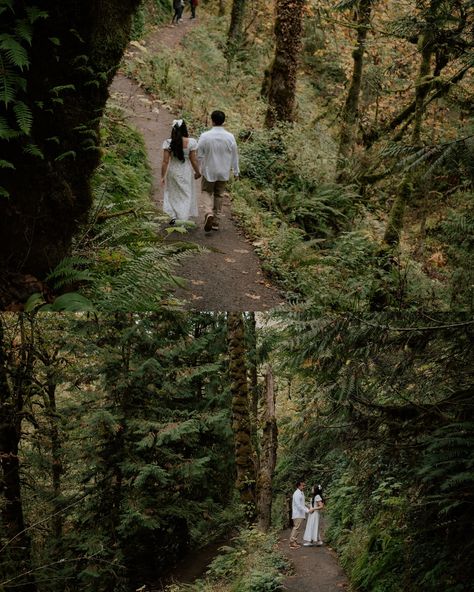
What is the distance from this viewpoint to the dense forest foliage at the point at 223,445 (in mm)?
4305

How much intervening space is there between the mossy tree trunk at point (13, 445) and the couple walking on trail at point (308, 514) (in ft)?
22.2

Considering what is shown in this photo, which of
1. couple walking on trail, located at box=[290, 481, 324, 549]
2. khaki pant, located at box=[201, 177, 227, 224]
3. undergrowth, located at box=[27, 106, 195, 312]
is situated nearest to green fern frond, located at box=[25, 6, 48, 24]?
undergrowth, located at box=[27, 106, 195, 312]

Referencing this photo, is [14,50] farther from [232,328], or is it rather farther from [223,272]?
[232,328]

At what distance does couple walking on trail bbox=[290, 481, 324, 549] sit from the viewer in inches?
514

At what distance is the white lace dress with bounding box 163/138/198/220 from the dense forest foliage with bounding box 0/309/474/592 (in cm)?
224

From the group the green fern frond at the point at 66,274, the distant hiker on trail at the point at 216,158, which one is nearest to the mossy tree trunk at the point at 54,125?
the green fern frond at the point at 66,274

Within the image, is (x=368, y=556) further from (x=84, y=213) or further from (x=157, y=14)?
(x=157, y=14)

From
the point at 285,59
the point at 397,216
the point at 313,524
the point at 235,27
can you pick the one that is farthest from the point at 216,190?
the point at 235,27

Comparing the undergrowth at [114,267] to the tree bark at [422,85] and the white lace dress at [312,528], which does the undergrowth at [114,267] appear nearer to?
the tree bark at [422,85]

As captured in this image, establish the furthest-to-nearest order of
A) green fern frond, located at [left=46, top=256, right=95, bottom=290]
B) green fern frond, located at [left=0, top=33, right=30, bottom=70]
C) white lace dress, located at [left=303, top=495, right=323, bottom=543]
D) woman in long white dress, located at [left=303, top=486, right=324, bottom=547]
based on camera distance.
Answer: white lace dress, located at [left=303, top=495, right=323, bottom=543] < woman in long white dress, located at [left=303, top=486, right=324, bottom=547] < green fern frond, located at [left=46, top=256, right=95, bottom=290] < green fern frond, located at [left=0, top=33, right=30, bottom=70]

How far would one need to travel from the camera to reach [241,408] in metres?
11.7

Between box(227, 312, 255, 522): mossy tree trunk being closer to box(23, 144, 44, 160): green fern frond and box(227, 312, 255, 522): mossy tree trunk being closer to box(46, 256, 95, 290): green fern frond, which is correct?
box(46, 256, 95, 290): green fern frond

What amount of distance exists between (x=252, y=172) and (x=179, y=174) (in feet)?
13.6

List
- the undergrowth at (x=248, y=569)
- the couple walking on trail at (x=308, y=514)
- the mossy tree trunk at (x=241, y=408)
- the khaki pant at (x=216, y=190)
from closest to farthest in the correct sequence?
the undergrowth at (x=248, y=569) < the khaki pant at (x=216, y=190) < the mossy tree trunk at (x=241, y=408) < the couple walking on trail at (x=308, y=514)
